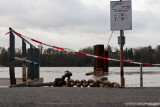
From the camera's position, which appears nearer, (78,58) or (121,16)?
(121,16)

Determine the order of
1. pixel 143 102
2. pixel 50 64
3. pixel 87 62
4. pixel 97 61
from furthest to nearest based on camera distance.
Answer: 1. pixel 87 62
2. pixel 50 64
3. pixel 97 61
4. pixel 143 102

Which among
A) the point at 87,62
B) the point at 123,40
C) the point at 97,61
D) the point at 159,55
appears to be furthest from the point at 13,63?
the point at 159,55

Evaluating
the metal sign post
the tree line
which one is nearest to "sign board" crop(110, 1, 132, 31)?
the metal sign post

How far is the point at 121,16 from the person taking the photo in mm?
9008

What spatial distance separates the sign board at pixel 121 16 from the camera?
8.97 meters

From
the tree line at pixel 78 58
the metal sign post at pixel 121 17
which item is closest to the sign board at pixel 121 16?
the metal sign post at pixel 121 17

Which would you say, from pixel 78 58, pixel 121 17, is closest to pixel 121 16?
pixel 121 17

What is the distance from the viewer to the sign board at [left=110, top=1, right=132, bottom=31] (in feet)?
29.4

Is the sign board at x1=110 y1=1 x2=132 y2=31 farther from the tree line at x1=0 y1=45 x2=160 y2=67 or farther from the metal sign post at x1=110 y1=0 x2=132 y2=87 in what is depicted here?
the tree line at x1=0 y1=45 x2=160 y2=67

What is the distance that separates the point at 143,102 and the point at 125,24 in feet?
15.5

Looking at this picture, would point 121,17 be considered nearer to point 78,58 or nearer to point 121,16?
point 121,16

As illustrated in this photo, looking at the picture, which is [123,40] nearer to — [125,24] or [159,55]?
[125,24]

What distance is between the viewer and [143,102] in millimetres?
4582

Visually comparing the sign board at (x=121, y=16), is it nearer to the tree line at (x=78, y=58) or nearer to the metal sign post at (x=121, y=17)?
the metal sign post at (x=121, y=17)
